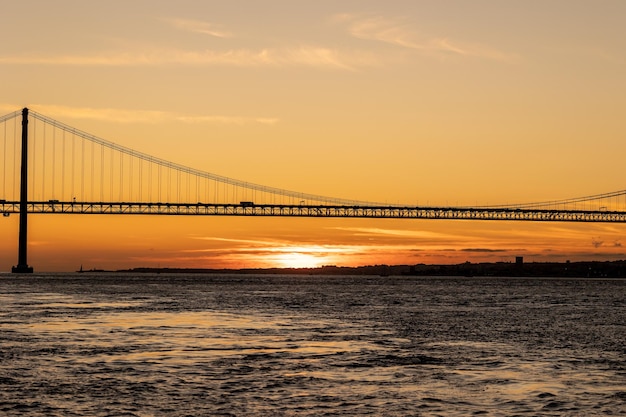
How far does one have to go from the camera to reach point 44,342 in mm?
31375

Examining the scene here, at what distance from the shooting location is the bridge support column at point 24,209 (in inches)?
4978

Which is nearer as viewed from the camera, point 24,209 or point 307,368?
point 307,368

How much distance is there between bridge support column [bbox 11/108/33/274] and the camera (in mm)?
126438

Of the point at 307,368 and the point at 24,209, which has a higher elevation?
the point at 24,209

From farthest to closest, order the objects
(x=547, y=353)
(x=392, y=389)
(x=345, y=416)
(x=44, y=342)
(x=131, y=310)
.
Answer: (x=131, y=310), (x=44, y=342), (x=547, y=353), (x=392, y=389), (x=345, y=416)

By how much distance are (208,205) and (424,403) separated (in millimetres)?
109106

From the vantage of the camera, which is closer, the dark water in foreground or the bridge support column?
the dark water in foreground

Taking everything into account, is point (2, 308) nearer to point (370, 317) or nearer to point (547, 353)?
point (370, 317)

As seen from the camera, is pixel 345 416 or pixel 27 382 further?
pixel 27 382

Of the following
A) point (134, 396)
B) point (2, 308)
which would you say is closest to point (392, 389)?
point (134, 396)

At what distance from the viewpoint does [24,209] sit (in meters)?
126

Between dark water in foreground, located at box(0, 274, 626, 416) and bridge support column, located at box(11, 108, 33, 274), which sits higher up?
bridge support column, located at box(11, 108, 33, 274)

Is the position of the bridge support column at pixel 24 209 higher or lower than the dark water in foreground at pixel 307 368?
higher

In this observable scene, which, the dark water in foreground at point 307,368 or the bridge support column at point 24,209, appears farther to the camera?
the bridge support column at point 24,209
